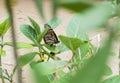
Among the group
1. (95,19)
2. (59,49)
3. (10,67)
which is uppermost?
(95,19)

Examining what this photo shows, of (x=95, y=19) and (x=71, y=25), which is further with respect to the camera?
(x=71, y=25)

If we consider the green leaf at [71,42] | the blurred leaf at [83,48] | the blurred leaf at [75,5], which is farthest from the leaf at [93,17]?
the blurred leaf at [83,48]

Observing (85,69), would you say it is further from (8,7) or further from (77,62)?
(77,62)

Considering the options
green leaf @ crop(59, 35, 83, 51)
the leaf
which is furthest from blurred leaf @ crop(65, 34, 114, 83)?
green leaf @ crop(59, 35, 83, 51)

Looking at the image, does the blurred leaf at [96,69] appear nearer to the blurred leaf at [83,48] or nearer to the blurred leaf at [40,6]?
the blurred leaf at [40,6]

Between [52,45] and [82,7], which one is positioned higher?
[82,7]

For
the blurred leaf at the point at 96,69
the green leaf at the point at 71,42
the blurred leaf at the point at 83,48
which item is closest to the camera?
the blurred leaf at the point at 96,69

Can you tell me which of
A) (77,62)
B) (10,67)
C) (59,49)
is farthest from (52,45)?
(10,67)

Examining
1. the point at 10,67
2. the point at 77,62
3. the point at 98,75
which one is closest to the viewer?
the point at 98,75
